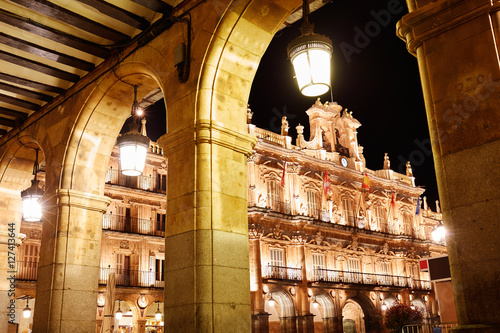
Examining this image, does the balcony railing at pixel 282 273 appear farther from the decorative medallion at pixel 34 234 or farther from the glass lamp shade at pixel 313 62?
the glass lamp shade at pixel 313 62

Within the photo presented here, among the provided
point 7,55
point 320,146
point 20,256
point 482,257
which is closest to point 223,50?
point 482,257

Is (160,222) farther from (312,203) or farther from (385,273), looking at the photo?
(385,273)

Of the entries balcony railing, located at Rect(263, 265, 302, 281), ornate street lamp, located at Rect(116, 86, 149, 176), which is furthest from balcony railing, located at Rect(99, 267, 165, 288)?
ornate street lamp, located at Rect(116, 86, 149, 176)

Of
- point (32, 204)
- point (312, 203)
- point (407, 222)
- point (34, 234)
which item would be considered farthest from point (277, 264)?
point (32, 204)

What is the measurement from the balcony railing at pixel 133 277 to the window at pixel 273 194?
719cm

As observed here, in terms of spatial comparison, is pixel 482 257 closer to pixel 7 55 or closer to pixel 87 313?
pixel 87 313

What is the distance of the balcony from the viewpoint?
26.9 m

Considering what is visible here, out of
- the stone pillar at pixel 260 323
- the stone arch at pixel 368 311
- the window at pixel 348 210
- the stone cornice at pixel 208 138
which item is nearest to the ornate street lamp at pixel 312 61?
the stone cornice at pixel 208 138

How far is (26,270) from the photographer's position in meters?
20.2

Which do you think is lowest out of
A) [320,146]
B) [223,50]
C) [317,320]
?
[317,320]

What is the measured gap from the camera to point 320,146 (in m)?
30.3

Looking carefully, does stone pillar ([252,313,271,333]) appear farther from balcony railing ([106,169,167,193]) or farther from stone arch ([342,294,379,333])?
balcony railing ([106,169,167,193])

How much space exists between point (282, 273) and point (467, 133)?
2302 cm

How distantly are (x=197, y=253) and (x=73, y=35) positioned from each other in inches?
145
